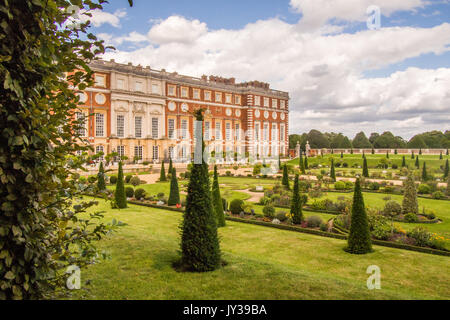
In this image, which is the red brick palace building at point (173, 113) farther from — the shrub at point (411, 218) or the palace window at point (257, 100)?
the shrub at point (411, 218)

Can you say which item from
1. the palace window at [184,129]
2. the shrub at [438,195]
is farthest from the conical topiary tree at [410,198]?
the palace window at [184,129]

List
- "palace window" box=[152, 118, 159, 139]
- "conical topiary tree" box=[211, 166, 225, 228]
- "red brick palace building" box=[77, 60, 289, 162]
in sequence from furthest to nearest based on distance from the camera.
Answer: "palace window" box=[152, 118, 159, 139]
"red brick palace building" box=[77, 60, 289, 162]
"conical topiary tree" box=[211, 166, 225, 228]

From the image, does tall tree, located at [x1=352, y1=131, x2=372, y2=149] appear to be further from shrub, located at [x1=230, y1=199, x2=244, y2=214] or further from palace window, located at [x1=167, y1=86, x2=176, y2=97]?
shrub, located at [x1=230, y1=199, x2=244, y2=214]

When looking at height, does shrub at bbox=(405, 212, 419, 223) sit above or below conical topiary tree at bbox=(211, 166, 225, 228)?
below

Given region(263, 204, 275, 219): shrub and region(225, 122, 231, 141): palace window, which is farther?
region(225, 122, 231, 141): palace window

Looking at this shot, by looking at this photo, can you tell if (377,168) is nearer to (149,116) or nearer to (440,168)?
(440,168)

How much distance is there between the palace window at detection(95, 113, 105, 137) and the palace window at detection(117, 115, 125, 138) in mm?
1898

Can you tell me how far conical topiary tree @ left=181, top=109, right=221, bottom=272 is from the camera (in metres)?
5.79

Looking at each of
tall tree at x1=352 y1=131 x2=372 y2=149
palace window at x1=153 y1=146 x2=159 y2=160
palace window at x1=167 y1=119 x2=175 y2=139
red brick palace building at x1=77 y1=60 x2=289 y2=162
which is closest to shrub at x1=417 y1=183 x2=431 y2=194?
red brick palace building at x1=77 y1=60 x2=289 y2=162

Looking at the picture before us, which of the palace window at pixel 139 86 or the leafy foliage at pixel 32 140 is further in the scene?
the palace window at pixel 139 86

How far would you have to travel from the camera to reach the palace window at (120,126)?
37344 millimetres

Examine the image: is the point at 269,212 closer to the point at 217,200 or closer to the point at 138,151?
the point at 217,200

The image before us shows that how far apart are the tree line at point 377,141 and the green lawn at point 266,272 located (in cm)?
6024
